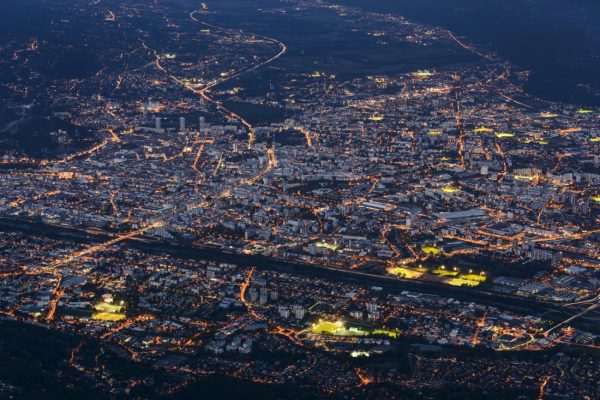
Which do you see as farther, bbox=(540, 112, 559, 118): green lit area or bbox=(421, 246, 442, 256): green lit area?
bbox=(540, 112, 559, 118): green lit area

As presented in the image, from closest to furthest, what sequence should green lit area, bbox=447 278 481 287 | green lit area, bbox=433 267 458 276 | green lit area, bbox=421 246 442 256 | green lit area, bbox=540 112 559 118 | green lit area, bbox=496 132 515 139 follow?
green lit area, bbox=447 278 481 287
green lit area, bbox=433 267 458 276
green lit area, bbox=421 246 442 256
green lit area, bbox=496 132 515 139
green lit area, bbox=540 112 559 118

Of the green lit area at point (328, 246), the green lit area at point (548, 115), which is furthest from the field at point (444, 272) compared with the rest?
the green lit area at point (548, 115)

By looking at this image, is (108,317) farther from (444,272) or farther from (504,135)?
(504,135)

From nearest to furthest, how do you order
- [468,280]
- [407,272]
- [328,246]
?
[468,280], [407,272], [328,246]

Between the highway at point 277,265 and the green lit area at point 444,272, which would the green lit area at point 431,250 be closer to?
the green lit area at point 444,272

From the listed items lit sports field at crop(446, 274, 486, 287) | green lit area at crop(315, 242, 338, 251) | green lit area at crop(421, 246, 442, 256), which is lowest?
green lit area at crop(315, 242, 338, 251)

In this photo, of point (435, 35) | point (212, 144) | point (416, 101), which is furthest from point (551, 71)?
point (212, 144)

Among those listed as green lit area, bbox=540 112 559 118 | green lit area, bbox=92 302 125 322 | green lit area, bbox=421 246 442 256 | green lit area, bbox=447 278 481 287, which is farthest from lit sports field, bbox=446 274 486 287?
green lit area, bbox=540 112 559 118

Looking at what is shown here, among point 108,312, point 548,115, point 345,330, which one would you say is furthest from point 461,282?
point 548,115

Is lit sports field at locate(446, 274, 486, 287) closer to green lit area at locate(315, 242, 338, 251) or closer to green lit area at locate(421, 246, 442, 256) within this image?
green lit area at locate(421, 246, 442, 256)
